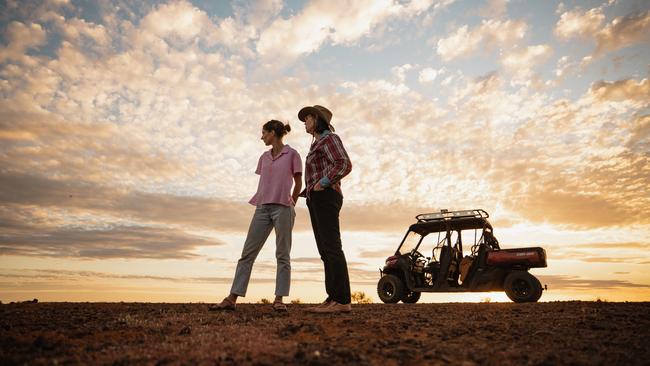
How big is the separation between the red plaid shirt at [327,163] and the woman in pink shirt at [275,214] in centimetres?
35

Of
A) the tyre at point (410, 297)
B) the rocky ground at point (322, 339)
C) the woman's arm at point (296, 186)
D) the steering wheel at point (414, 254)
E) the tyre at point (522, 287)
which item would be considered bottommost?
the rocky ground at point (322, 339)

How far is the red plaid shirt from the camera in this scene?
539 centimetres

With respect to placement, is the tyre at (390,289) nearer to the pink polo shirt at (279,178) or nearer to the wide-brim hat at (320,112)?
the pink polo shirt at (279,178)

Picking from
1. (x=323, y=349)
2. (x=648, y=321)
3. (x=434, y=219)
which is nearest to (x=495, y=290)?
(x=434, y=219)

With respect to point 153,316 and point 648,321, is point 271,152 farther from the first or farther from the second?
point 648,321

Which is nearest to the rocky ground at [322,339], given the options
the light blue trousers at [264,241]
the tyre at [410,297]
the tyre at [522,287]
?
the light blue trousers at [264,241]

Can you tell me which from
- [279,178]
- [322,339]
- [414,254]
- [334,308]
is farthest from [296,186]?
[414,254]

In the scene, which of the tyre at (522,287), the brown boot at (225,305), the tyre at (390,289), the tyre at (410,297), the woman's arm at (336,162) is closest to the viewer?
the woman's arm at (336,162)

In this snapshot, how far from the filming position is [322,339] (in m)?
3.64

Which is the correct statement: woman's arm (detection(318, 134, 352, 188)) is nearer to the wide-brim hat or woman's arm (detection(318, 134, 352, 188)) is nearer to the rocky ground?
the wide-brim hat

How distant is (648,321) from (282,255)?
442 centimetres

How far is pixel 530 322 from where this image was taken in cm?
488

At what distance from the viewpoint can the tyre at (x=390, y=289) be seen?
10688mm

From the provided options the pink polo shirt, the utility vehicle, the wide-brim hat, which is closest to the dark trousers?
the pink polo shirt
